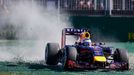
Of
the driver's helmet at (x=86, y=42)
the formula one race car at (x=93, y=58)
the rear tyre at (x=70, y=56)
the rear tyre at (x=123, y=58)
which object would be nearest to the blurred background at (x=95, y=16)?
the driver's helmet at (x=86, y=42)

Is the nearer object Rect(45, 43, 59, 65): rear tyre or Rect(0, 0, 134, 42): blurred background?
Rect(45, 43, 59, 65): rear tyre

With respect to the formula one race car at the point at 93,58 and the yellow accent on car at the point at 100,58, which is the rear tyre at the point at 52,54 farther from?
the yellow accent on car at the point at 100,58

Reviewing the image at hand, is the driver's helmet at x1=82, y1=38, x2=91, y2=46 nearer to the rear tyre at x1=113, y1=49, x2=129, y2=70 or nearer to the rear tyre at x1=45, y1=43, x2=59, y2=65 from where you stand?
the rear tyre at x1=45, y1=43, x2=59, y2=65

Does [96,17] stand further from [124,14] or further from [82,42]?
[82,42]

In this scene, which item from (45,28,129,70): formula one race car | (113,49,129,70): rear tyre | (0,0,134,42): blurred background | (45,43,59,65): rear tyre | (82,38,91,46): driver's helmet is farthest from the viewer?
(0,0,134,42): blurred background

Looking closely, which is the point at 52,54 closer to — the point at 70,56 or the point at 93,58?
the point at 70,56

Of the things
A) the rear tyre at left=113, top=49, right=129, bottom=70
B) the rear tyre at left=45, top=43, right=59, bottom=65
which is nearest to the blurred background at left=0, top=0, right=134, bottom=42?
the rear tyre at left=45, top=43, right=59, bottom=65

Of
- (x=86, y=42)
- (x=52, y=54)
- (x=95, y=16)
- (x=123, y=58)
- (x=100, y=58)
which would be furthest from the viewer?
(x=95, y=16)

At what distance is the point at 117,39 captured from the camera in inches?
1340

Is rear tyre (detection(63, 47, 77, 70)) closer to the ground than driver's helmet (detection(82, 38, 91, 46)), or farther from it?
closer to the ground

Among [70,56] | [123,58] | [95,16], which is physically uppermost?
[95,16]

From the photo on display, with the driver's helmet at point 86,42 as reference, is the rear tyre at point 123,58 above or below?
below

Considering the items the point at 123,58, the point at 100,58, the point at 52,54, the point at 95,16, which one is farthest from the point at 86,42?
the point at 95,16

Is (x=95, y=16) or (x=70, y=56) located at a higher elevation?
(x=95, y=16)
